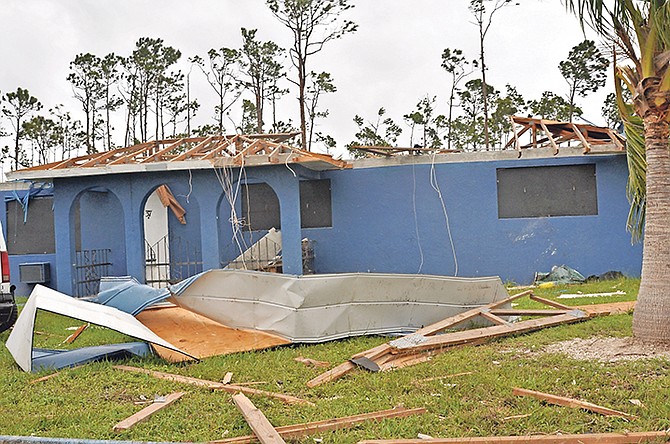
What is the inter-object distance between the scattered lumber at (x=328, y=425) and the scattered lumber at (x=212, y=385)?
765mm

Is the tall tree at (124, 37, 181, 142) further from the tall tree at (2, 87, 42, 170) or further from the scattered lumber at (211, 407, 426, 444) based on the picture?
the scattered lumber at (211, 407, 426, 444)

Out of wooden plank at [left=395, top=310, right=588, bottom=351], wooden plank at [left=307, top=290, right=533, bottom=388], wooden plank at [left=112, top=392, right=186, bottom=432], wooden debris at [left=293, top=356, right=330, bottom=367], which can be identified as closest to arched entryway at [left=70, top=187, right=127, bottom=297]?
wooden plank at [left=307, top=290, right=533, bottom=388]

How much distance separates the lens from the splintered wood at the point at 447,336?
24.3 ft

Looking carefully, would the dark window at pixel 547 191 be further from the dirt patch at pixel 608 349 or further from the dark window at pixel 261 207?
the dirt patch at pixel 608 349

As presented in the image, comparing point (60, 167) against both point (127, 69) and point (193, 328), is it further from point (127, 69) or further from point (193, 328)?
point (127, 69)

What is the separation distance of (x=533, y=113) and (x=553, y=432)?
25.8 metres

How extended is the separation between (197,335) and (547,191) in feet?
29.8

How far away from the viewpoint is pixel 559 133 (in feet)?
52.7

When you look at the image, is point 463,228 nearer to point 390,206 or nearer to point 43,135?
point 390,206

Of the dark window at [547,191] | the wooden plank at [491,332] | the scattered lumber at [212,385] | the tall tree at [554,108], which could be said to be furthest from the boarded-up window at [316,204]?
the tall tree at [554,108]

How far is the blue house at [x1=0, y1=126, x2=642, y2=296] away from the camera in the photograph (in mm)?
14367

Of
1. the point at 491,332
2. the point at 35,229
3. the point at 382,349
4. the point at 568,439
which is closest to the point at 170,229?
the point at 35,229

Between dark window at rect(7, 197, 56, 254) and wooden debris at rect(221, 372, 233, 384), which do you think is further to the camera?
dark window at rect(7, 197, 56, 254)

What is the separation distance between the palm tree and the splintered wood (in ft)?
5.65
